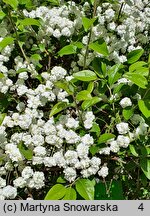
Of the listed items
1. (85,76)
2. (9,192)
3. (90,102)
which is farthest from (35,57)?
(9,192)

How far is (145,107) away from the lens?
5.74 feet

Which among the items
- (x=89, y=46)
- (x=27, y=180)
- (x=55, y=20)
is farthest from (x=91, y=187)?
(x=55, y=20)

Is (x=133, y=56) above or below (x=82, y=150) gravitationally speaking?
above

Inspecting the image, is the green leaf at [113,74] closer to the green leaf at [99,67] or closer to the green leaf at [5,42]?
the green leaf at [99,67]

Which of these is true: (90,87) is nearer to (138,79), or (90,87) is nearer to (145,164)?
(138,79)

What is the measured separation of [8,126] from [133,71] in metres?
0.58

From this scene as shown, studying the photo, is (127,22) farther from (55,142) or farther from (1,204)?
(1,204)

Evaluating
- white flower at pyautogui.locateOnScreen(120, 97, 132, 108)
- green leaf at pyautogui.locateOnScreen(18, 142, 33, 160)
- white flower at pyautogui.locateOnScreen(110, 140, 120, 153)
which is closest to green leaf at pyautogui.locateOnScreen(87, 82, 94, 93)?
white flower at pyautogui.locateOnScreen(120, 97, 132, 108)

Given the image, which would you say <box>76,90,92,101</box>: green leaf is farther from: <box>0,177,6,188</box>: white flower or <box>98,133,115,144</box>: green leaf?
<box>0,177,6,188</box>: white flower

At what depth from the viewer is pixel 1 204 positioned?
72.4 inches

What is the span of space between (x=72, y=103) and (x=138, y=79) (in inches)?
12.1

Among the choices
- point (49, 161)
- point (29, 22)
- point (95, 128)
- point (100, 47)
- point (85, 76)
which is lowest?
point (49, 161)

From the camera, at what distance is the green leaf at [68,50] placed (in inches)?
78.1

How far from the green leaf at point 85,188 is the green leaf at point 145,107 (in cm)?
36
